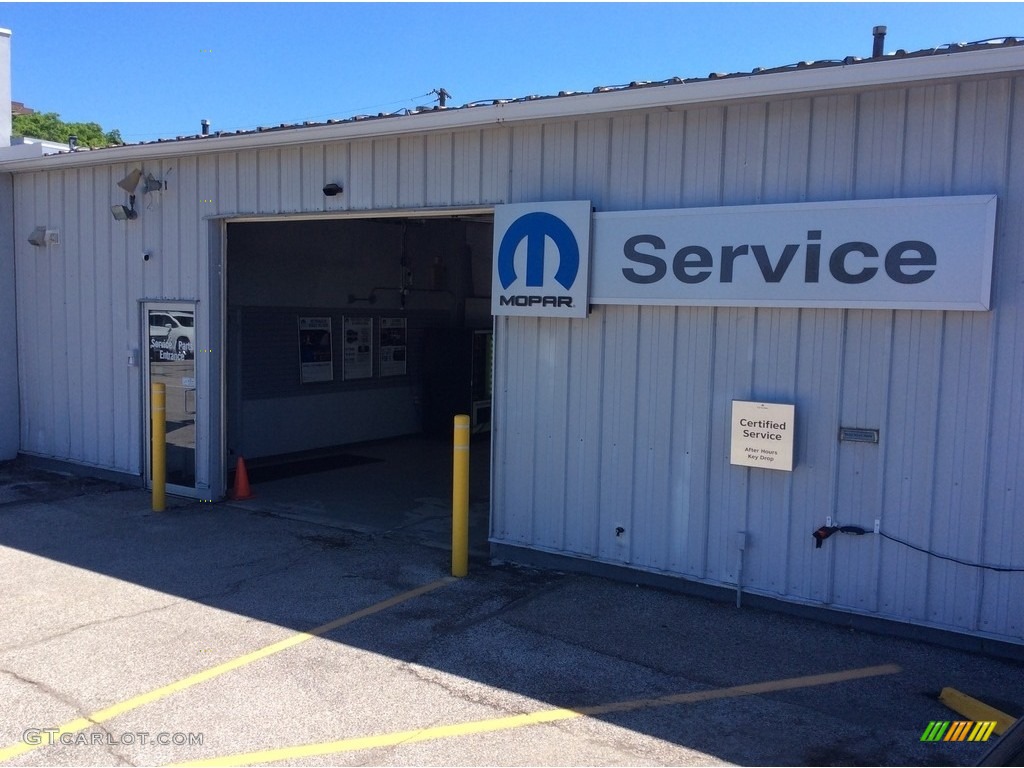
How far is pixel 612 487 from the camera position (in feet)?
23.0

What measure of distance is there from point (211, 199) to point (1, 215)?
3.97 metres

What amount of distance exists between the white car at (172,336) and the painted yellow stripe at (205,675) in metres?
4.60

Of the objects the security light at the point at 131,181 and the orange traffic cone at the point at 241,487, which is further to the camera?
the orange traffic cone at the point at 241,487

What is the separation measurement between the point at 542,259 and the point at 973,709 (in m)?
4.33

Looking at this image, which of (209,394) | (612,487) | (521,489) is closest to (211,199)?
(209,394)

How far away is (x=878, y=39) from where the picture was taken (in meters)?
6.06

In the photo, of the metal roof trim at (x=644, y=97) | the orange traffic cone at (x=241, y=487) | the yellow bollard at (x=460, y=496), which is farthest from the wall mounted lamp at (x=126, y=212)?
the yellow bollard at (x=460, y=496)

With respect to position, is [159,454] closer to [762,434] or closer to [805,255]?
[762,434]

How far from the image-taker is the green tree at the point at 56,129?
4312 centimetres

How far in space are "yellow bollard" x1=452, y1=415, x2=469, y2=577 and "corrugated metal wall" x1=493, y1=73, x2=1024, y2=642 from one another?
58 cm

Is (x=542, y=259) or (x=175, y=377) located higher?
(x=542, y=259)

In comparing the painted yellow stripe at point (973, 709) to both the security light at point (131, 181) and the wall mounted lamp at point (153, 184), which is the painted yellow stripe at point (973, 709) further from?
the security light at point (131, 181)

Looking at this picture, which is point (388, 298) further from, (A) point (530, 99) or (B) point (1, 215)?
(A) point (530, 99)

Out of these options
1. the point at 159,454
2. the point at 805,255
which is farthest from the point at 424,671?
the point at 159,454
